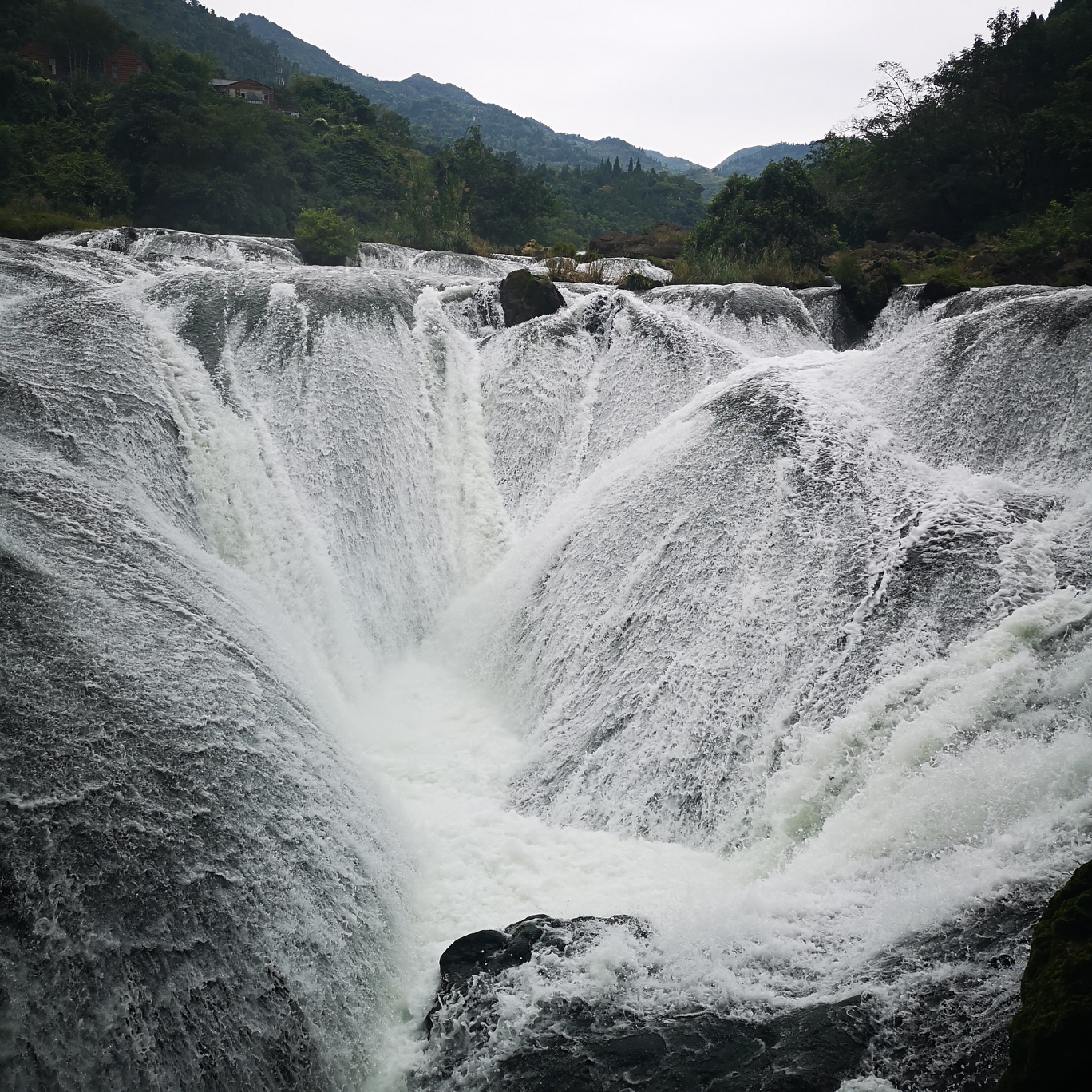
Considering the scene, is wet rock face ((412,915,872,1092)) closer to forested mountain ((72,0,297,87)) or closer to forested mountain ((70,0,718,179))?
forested mountain ((70,0,718,179))

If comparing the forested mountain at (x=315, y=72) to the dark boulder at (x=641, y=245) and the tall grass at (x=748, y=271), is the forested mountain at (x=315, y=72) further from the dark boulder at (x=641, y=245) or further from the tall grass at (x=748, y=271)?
the tall grass at (x=748, y=271)

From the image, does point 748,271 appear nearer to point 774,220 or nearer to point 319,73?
point 774,220

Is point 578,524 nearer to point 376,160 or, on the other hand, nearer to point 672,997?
point 672,997

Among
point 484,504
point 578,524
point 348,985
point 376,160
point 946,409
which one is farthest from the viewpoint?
point 376,160

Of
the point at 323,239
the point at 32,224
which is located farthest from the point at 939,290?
the point at 32,224

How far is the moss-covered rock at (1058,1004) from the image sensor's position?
241 centimetres

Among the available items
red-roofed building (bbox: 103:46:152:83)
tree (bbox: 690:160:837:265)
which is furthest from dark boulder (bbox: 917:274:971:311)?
red-roofed building (bbox: 103:46:152:83)

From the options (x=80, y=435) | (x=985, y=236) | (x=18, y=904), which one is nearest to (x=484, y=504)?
(x=80, y=435)

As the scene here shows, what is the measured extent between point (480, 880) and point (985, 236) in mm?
19280

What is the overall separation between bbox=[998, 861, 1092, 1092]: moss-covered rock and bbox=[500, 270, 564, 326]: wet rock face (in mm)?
10384

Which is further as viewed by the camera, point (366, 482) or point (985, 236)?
point (985, 236)

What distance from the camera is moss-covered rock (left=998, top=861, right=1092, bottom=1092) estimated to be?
7.90 feet

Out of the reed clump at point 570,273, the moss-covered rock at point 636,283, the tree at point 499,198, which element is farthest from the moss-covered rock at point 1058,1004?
the tree at point 499,198

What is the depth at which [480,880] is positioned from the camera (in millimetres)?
5477
